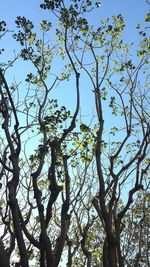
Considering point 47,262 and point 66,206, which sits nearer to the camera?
point 47,262

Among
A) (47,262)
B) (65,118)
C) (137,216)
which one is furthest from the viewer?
(137,216)

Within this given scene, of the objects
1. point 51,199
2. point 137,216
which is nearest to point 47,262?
point 51,199

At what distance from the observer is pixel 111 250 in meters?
8.18

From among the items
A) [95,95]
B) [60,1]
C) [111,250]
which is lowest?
[111,250]

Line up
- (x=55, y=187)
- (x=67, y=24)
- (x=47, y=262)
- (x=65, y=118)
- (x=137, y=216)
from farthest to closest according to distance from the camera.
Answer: (x=137, y=216)
(x=67, y=24)
(x=65, y=118)
(x=55, y=187)
(x=47, y=262)

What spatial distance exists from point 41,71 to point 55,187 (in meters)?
4.05

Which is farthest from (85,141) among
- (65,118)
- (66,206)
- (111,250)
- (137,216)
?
(137,216)

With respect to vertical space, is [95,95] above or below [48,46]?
below

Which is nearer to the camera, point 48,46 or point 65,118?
point 65,118

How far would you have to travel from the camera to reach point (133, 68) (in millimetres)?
10430

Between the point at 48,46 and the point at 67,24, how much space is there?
1.31m

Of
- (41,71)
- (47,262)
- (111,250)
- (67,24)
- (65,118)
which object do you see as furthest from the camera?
(41,71)

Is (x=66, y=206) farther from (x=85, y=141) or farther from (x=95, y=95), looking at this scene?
(x=95, y=95)

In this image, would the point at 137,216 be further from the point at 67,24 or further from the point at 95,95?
the point at 67,24
